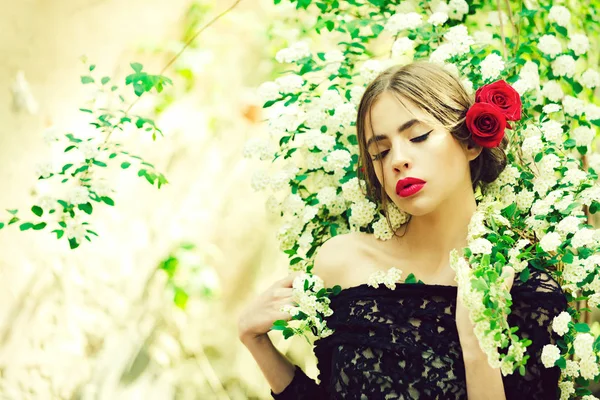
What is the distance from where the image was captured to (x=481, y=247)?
158 cm

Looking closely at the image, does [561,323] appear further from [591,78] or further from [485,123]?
[591,78]

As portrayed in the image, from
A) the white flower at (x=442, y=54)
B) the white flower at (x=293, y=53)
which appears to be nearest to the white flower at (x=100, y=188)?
the white flower at (x=293, y=53)

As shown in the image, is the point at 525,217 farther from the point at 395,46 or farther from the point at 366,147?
the point at 395,46

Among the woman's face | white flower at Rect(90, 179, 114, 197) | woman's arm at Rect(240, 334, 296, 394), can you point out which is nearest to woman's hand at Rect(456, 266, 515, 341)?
the woman's face

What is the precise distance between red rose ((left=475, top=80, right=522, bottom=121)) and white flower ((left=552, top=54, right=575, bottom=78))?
49cm

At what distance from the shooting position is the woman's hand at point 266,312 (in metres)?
1.90

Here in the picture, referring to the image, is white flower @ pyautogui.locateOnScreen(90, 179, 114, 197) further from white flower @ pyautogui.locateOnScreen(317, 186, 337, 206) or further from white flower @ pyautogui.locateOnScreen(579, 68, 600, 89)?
white flower @ pyautogui.locateOnScreen(579, 68, 600, 89)

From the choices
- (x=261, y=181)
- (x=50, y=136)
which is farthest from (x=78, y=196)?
(x=261, y=181)

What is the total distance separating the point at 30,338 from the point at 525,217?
6.61 ft

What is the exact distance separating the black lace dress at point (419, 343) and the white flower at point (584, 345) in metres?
0.08

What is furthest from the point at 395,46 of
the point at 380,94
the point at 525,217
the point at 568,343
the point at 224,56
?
the point at 224,56

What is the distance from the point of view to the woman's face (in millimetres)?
1630

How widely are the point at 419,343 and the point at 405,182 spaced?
378mm

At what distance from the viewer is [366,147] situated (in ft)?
5.80
